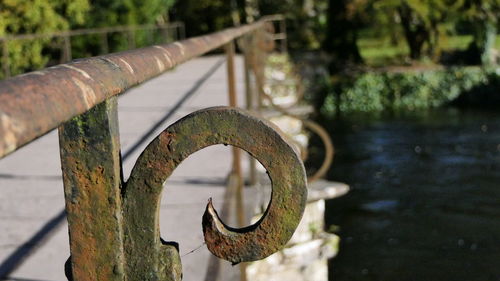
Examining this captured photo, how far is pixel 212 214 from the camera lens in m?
0.90

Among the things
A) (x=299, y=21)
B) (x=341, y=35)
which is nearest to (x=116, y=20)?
(x=299, y=21)

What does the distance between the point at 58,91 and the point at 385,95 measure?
2547cm

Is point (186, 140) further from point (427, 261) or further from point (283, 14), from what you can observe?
point (283, 14)

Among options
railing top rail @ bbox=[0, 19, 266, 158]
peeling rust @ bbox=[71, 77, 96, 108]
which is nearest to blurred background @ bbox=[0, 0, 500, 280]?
railing top rail @ bbox=[0, 19, 266, 158]

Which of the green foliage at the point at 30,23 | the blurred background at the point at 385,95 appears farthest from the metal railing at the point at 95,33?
the green foliage at the point at 30,23

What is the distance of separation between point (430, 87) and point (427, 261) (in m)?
14.1

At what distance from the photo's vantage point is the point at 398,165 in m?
18.5

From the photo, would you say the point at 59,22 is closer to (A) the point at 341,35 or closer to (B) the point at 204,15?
(B) the point at 204,15

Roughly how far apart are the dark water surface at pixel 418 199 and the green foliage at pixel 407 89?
1.45 m

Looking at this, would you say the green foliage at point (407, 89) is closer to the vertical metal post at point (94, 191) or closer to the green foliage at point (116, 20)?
the green foliage at point (116, 20)

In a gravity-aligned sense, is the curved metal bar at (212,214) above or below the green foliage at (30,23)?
above

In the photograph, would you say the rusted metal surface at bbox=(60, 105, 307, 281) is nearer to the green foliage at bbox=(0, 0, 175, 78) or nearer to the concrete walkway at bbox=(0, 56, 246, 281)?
the concrete walkway at bbox=(0, 56, 246, 281)

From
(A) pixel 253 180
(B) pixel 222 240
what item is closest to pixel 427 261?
(A) pixel 253 180

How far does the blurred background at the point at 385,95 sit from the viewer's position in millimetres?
12477
